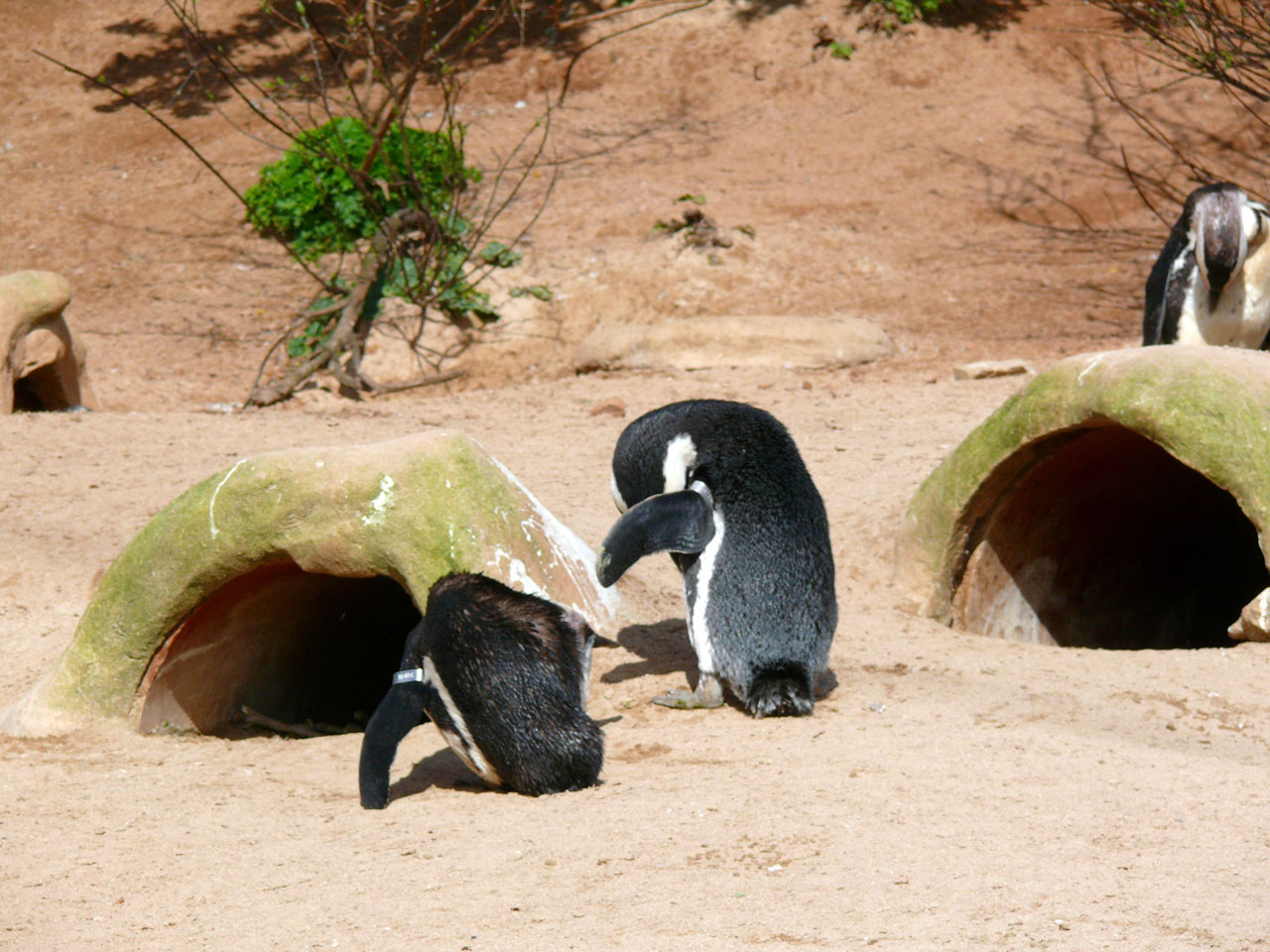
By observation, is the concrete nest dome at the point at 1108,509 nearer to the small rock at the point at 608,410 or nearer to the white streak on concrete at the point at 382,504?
the white streak on concrete at the point at 382,504

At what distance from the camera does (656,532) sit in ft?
13.1

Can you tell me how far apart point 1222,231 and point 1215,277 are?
0.71ft

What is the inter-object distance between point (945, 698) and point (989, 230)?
28.6 feet

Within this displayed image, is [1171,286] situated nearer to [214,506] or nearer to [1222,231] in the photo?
[1222,231]

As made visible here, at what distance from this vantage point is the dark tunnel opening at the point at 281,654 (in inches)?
170

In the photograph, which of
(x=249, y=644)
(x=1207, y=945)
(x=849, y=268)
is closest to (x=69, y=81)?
(x=849, y=268)

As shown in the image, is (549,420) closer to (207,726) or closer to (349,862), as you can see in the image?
(207,726)

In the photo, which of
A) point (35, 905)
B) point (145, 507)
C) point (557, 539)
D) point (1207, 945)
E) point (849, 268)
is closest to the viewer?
point (1207, 945)

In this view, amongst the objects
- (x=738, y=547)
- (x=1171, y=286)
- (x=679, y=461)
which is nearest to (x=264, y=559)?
(x=679, y=461)

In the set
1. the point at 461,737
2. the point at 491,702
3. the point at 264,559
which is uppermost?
the point at 264,559

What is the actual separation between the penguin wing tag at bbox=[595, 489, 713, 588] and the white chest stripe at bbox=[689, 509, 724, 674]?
0.03 meters

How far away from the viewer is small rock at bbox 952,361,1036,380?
27.9 feet

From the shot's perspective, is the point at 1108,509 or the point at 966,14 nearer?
the point at 1108,509

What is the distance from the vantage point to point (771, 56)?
48.2 ft
